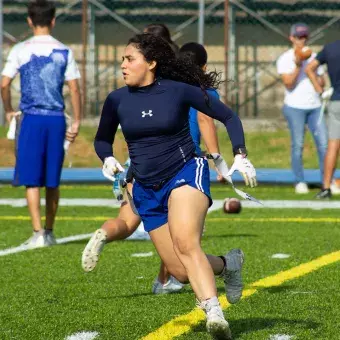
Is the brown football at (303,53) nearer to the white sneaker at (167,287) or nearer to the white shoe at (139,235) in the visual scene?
the white shoe at (139,235)

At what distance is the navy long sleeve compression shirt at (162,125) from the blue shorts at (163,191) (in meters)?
0.04

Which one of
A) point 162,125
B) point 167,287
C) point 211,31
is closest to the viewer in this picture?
point 162,125

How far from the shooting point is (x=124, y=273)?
8.62 metres

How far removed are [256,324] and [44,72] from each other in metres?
4.66

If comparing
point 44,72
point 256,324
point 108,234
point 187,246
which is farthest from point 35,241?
point 187,246

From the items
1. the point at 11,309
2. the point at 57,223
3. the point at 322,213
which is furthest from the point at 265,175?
the point at 11,309

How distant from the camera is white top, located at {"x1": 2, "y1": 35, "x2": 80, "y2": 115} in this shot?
10.5 m

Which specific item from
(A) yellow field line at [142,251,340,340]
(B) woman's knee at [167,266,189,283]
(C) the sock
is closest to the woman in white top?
(A) yellow field line at [142,251,340,340]

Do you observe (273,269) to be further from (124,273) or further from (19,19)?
(19,19)

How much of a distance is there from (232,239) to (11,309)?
3850 mm

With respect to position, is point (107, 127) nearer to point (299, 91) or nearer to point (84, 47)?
point (299, 91)

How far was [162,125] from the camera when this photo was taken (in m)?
6.27

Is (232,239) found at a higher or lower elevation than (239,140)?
lower

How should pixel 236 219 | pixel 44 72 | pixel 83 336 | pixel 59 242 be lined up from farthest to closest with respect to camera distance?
1. pixel 236 219
2. pixel 59 242
3. pixel 44 72
4. pixel 83 336
